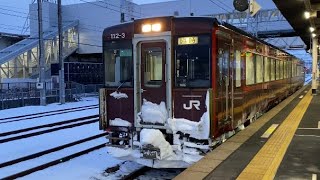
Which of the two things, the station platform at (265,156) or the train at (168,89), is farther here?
the train at (168,89)

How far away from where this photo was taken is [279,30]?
1683 inches

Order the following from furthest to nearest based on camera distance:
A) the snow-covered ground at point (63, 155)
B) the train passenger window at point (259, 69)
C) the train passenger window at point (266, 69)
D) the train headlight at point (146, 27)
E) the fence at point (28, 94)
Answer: the fence at point (28, 94)
the train passenger window at point (266, 69)
the train passenger window at point (259, 69)
the snow-covered ground at point (63, 155)
the train headlight at point (146, 27)

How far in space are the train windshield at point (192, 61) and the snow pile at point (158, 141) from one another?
0.99m

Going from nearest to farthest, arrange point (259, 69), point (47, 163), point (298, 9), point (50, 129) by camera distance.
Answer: point (47, 163) < point (259, 69) < point (50, 129) < point (298, 9)

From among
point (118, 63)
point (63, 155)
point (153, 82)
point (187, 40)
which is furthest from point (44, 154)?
point (187, 40)

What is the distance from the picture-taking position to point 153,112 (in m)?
7.63

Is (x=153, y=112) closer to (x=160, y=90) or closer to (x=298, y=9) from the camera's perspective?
(x=160, y=90)

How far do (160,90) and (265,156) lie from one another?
2275 mm

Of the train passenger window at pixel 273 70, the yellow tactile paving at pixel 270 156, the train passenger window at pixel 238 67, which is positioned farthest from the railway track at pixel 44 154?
the train passenger window at pixel 273 70

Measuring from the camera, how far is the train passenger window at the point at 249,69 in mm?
10328

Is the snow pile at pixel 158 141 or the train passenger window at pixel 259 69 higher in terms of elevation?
the train passenger window at pixel 259 69

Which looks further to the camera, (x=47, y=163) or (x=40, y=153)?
(x=40, y=153)

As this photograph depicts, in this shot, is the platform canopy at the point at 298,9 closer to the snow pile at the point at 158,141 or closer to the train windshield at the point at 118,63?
the train windshield at the point at 118,63

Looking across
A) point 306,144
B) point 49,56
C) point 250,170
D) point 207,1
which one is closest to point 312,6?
point 306,144
